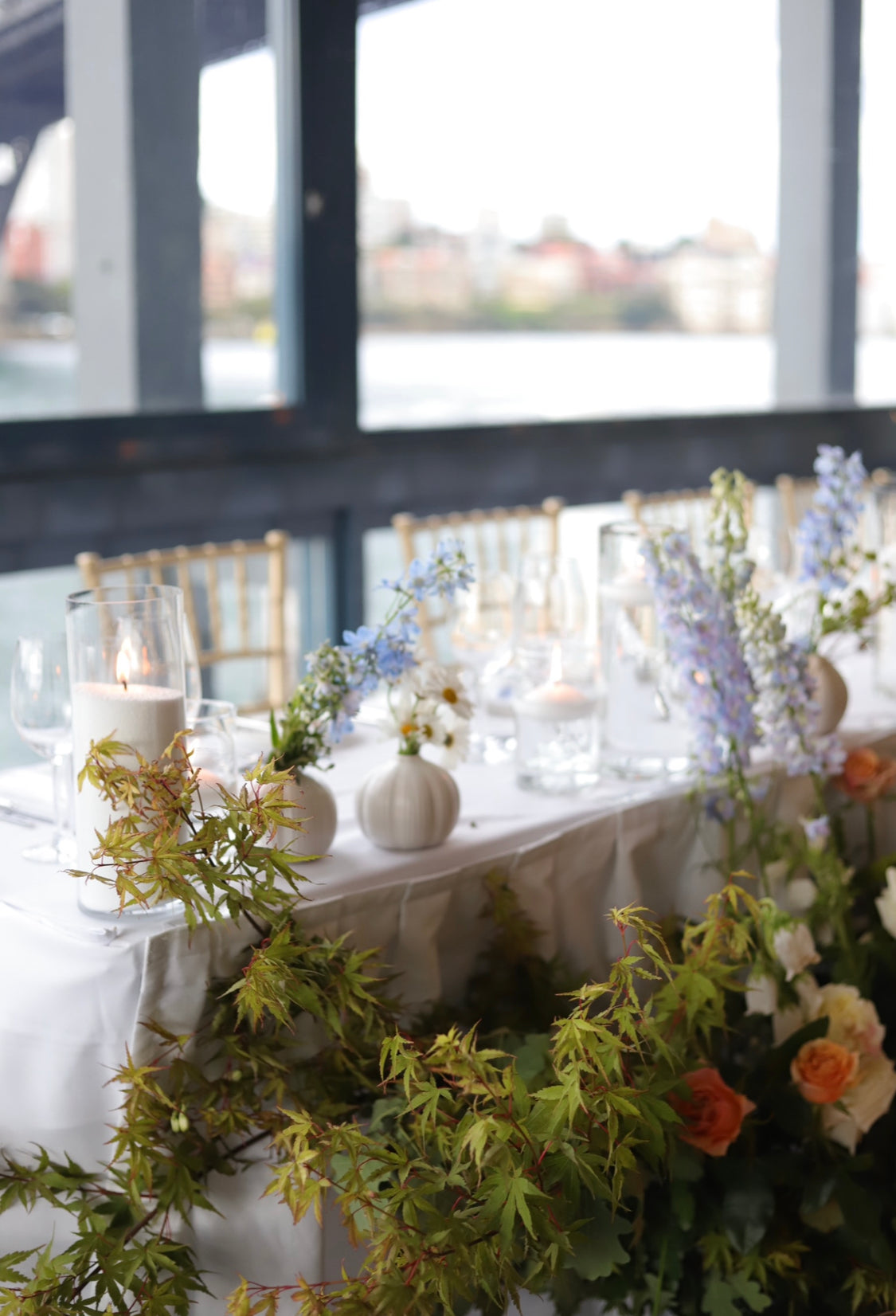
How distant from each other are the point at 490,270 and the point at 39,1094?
3.31 m

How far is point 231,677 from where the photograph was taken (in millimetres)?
3703

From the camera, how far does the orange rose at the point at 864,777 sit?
1751 millimetres

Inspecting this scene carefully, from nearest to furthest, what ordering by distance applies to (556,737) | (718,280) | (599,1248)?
1. (599,1248)
2. (556,737)
3. (718,280)

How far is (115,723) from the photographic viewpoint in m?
1.16

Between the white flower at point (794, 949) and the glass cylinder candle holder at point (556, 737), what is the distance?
0.98 feet

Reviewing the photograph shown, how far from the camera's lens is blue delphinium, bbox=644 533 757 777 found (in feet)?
4.82

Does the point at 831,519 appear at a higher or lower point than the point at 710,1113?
higher

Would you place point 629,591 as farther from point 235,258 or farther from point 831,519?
point 235,258

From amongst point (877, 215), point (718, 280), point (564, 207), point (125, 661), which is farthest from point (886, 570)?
point (877, 215)

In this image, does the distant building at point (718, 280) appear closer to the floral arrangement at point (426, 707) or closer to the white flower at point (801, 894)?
the white flower at point (801, 894)

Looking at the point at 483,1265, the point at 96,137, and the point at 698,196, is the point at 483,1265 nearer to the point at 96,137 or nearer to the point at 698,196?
the point at 96,137

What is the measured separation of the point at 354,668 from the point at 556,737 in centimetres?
39

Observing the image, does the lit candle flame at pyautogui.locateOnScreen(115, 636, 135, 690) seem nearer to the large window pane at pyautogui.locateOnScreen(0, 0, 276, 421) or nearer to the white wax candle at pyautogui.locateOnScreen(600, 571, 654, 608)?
the white wax candle at pyautogui.locateOnScreen(600, 571, 654, 608)

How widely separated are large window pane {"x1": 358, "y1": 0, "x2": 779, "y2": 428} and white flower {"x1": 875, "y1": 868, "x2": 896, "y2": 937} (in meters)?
2.54
